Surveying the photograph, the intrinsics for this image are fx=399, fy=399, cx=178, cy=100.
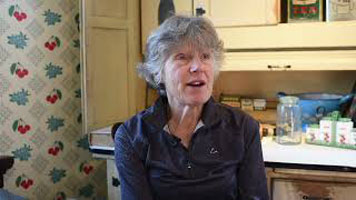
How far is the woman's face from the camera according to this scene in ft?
4.06

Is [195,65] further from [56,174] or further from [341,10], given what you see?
[56,174]

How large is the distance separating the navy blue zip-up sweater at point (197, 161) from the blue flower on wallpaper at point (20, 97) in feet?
3.07

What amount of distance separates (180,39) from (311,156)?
2.55ft

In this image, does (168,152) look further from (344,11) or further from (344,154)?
(344,11)

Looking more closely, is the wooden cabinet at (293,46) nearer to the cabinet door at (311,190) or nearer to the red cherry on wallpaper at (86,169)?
the cabinet door at (311,190)

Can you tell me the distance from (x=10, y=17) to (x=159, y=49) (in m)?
1.07

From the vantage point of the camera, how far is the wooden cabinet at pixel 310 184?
1.52m

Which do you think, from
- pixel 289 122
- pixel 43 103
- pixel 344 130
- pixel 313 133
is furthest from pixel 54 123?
pixel 344 130

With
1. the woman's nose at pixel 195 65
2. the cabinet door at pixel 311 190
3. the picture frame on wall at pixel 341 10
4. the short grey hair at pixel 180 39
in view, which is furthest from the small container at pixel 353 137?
the woman's nose at pixel 195 65

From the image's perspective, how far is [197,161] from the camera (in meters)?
1.26

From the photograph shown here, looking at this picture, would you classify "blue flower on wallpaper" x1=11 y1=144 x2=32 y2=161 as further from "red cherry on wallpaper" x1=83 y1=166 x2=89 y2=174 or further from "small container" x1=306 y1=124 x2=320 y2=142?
"small container" x1=306 y1=124 x2=320 y2=142

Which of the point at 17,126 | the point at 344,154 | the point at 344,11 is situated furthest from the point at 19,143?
the point at 344,11

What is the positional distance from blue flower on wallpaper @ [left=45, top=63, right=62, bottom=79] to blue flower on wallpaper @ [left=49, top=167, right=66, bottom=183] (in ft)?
1.68

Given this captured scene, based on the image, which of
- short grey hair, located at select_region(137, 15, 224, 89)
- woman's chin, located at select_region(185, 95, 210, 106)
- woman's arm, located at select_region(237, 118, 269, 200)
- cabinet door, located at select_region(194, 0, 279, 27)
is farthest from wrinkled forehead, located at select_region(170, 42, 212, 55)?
cabinet door, located at select_region(194, 0, 279, 27)
